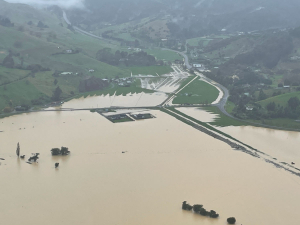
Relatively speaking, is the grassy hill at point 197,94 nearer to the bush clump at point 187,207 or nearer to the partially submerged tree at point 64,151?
the partially submerged tree at point 64,151

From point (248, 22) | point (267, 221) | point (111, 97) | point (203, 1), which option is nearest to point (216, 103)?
point (111, 97)

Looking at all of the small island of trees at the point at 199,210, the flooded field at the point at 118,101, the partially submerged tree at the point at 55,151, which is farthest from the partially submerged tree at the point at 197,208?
the flooded field at the point at 118,101

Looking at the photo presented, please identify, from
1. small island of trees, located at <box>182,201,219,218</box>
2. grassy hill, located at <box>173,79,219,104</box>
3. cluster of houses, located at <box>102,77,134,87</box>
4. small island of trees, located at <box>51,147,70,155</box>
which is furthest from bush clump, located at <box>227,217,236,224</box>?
cluster of houses, located at <box>102,77,134,87</box>

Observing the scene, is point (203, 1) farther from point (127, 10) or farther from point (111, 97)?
point (111, 97)

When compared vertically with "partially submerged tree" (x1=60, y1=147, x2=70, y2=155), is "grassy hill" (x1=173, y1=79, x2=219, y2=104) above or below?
above

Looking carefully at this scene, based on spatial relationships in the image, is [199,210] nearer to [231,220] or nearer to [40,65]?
[231,220]

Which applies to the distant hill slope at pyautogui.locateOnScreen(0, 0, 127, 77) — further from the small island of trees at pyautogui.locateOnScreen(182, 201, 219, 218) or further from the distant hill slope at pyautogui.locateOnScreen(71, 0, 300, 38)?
the small island of trees at pyautogui.locateOnScreen(182, 201, 219, 218)
